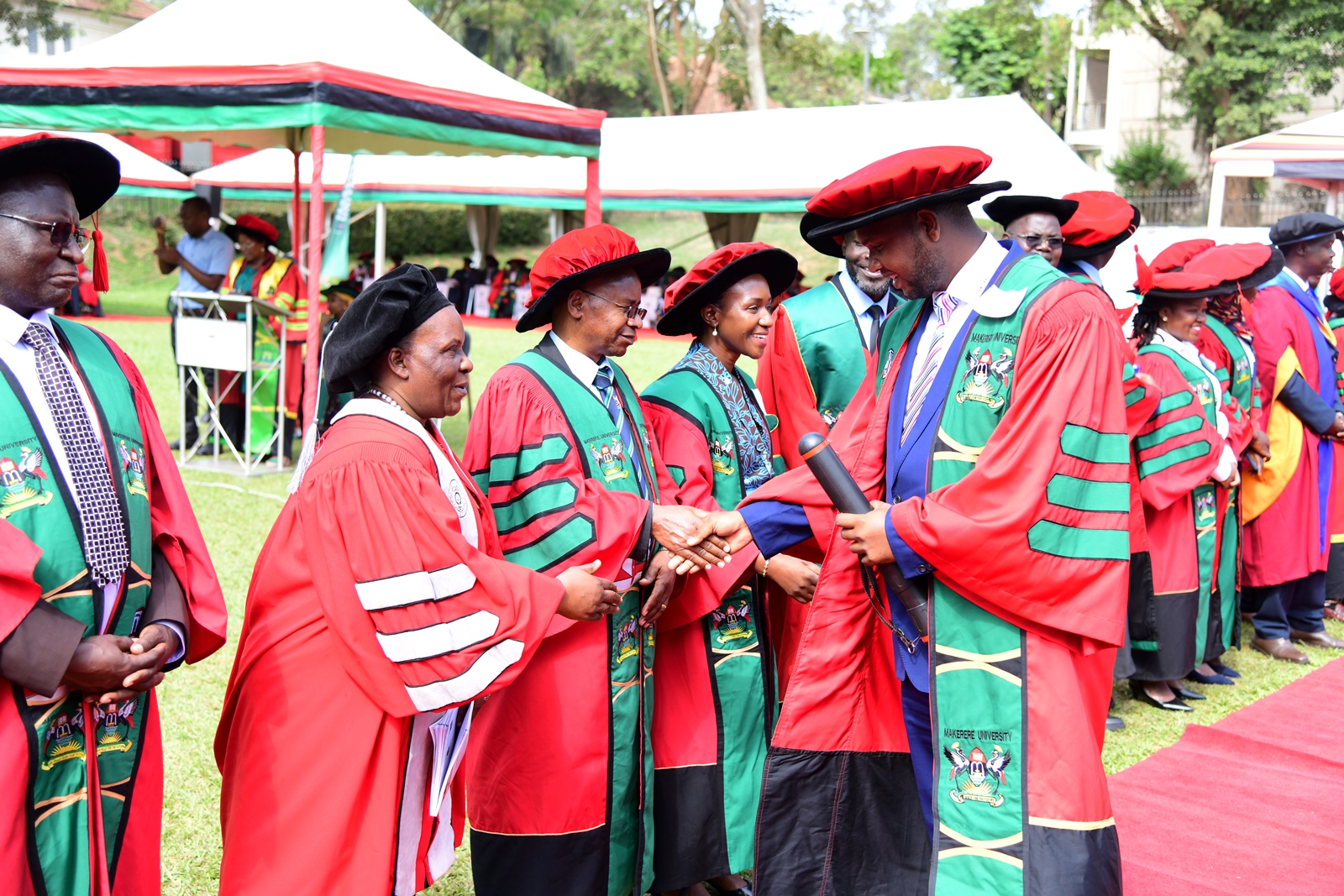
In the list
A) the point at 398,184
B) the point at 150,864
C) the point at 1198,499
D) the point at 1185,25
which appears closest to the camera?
the point at 150,864

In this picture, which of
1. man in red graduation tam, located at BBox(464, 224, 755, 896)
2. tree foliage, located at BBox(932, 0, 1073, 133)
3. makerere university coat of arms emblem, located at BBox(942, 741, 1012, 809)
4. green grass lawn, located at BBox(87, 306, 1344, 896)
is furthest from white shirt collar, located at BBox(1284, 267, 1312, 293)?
tree foliage, located at BBox(932, 0, 1073, 133)

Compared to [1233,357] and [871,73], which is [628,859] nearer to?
[1233,357]

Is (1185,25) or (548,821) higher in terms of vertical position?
(1185,25)

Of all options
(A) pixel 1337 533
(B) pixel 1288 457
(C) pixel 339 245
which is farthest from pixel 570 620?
(C) pixel 339 245

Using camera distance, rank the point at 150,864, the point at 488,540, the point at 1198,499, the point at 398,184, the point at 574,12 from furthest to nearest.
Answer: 1. the point at 574,12
2. the point at 398,184
3. the point at 1198,499
4. the point at 488,540
5. the point at 150,864

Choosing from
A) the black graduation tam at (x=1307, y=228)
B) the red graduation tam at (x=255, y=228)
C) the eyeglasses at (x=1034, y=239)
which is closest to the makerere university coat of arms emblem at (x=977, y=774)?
the eyeglasses at (x=1034, y=239)

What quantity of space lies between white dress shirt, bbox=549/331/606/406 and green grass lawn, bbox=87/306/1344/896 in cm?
170

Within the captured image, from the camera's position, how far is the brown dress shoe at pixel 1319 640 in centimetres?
691

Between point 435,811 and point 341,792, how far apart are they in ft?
0.98

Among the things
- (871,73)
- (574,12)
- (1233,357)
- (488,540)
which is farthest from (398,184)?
(871,73)

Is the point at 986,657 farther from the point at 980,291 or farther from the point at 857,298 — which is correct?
the point at 857,298

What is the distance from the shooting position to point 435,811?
2797mm

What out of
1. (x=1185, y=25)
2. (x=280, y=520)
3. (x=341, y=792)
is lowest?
(x=341, y=792)

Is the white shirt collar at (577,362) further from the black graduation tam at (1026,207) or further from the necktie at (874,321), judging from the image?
the black graduation tam at (1026,207)
